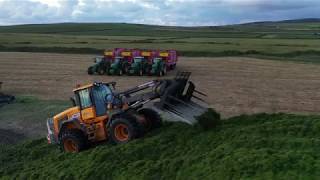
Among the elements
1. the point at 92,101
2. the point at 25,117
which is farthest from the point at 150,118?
the point at 25,117

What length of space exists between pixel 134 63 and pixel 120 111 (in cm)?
2695

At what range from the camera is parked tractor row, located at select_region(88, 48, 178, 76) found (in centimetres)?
4097

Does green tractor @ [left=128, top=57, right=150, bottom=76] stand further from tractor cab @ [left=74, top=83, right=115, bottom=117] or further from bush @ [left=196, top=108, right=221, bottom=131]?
bush @ [left=196, top=108, right=221, bottom=131]

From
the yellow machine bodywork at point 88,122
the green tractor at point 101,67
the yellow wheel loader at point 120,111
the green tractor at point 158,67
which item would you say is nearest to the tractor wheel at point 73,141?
the yellow wheel loader at point 120,111

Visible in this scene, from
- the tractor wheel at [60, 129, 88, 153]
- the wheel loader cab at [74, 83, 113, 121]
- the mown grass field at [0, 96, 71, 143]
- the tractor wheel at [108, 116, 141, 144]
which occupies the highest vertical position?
the wheel loader cab at [74, 83, 113, 121]

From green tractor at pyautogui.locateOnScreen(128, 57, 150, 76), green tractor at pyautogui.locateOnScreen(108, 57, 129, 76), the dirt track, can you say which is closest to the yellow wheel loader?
the dirt track

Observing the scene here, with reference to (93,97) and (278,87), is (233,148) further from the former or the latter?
(278,87)

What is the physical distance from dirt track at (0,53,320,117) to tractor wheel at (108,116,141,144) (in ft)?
30.4

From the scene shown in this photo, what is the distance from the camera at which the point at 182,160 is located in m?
11.0

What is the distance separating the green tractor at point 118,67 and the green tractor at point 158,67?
86.7 inches

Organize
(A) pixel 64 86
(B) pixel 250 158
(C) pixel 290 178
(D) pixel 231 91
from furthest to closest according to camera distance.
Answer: (A) pixel 64 86, (D) pixel 231 91, (B) pixel 250 158, (C) pixel 290 178

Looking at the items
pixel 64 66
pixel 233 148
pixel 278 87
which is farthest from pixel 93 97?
pixel 64 66

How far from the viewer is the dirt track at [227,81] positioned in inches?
1016

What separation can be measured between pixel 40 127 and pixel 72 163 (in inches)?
351
